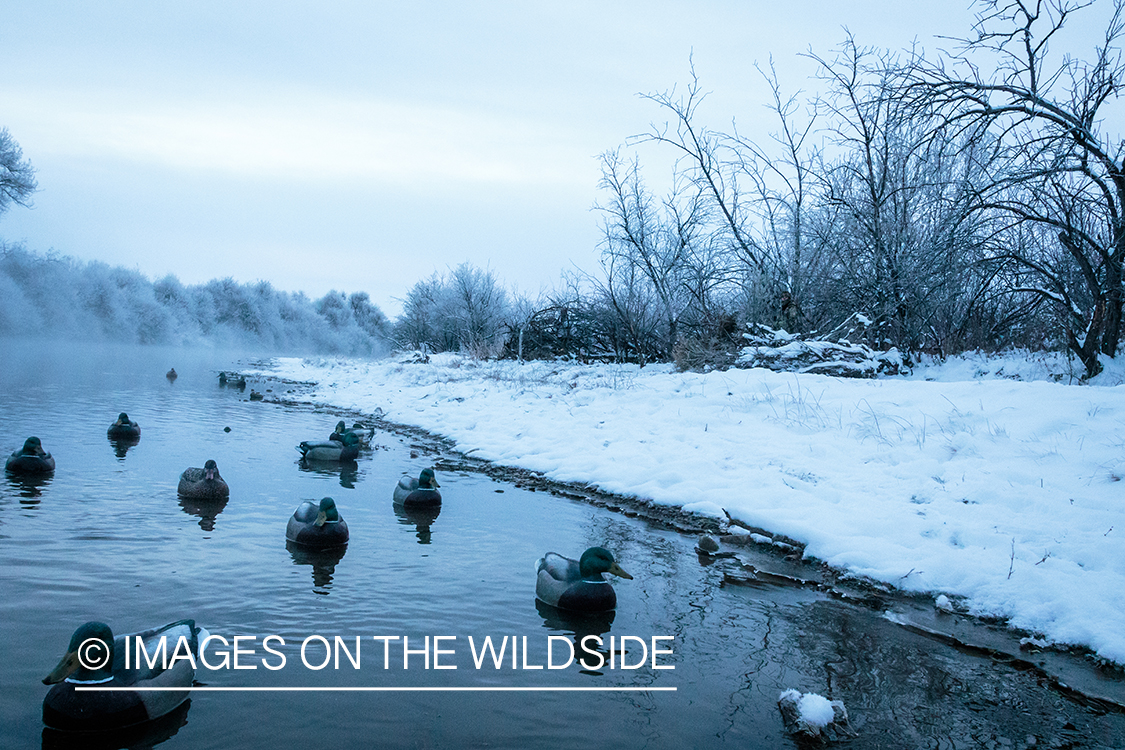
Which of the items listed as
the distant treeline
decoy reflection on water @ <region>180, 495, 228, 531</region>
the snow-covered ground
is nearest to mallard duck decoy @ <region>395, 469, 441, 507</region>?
decoy reflection on water @ <region>180, 495, 228, 531</region>

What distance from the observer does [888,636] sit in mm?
5020

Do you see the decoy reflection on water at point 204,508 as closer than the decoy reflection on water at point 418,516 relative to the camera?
Yes

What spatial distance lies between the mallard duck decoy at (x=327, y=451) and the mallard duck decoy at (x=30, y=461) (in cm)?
339

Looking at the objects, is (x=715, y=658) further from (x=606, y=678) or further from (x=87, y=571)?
(x=87, y=571)

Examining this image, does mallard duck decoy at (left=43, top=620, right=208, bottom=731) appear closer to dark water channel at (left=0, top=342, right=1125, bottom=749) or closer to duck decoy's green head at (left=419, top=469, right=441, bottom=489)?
dark water channel at (left=0, top=342, right=1125, bottom=749)

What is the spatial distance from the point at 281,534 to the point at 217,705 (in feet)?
11.2

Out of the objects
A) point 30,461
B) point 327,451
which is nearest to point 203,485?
point 30,461

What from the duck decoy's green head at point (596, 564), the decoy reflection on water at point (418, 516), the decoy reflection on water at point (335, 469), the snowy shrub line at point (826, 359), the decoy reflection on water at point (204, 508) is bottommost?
the decoy reflection on water at point (418, 516)

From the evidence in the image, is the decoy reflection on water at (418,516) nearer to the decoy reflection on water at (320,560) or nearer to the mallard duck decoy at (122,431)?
the decoy reflection on water at (320,560)

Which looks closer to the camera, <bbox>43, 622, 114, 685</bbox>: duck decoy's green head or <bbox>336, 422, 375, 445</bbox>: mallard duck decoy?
<bbox>43, 622, 114, 685</bbox>: duck decoy's green head

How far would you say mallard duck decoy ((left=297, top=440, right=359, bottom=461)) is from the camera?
10.9 m

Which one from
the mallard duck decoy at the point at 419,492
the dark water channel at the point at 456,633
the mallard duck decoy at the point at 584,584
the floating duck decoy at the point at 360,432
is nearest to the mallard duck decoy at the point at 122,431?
the dark water channel at the point at 456,633

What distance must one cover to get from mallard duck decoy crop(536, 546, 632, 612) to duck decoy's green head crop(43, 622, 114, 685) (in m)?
2.96

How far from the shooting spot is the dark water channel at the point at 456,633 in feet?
12.0
